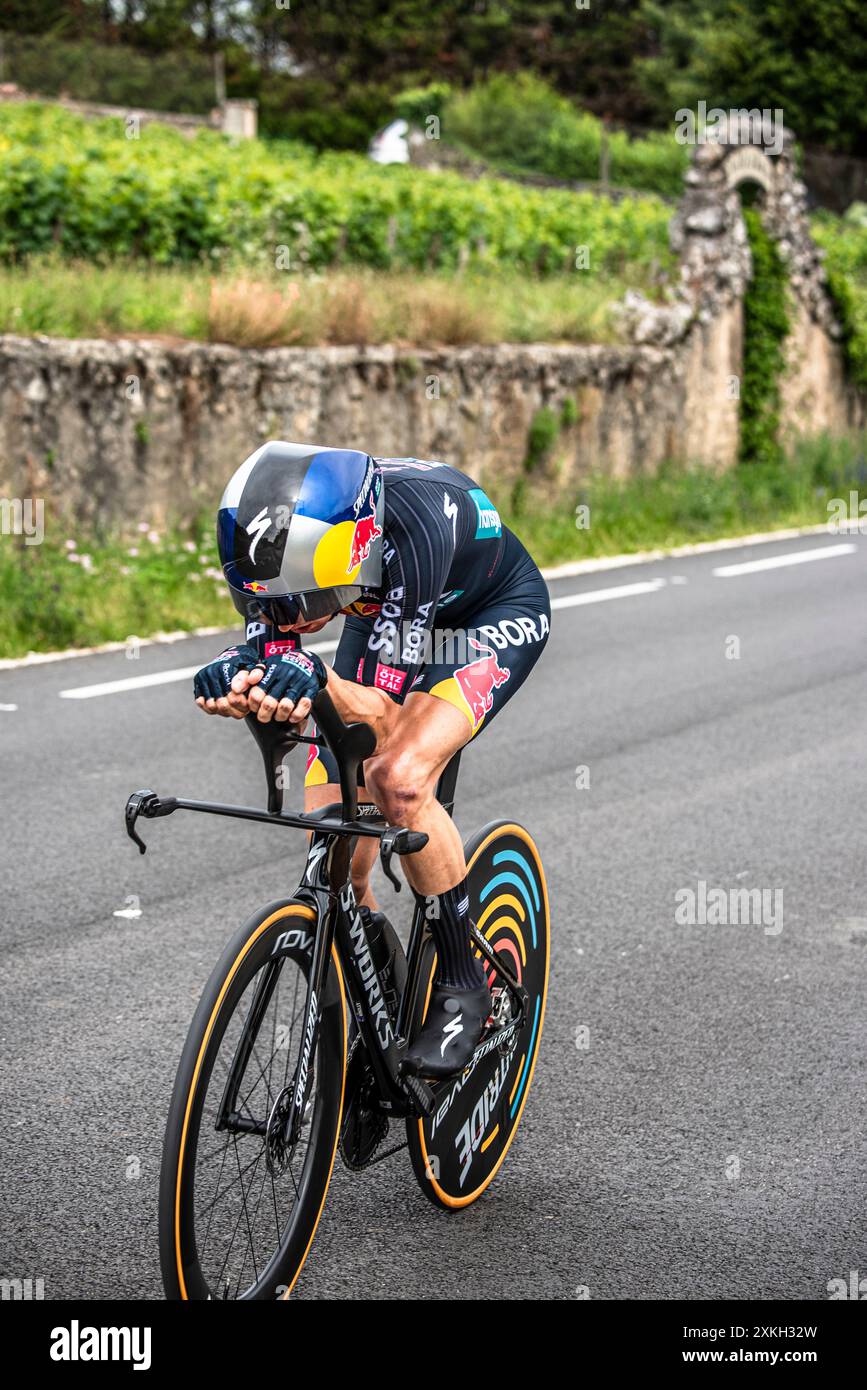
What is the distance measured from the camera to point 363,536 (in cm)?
340

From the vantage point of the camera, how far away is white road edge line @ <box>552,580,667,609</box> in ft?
43.9

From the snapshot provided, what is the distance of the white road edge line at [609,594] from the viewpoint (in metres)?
13.4

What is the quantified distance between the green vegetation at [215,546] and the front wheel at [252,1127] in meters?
7.91

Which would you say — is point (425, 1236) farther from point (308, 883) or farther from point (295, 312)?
point (295, 312)

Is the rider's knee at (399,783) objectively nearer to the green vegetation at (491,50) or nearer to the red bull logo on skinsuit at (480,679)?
the red bull logo on skinsuit at (480,679)

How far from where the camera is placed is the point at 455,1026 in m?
3.93

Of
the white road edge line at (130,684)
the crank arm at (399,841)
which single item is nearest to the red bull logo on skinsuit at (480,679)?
the crank arm at (399,841)

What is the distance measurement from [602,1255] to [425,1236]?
420 mm

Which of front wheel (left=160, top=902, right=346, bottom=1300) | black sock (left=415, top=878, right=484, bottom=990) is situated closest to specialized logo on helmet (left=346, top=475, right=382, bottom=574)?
front wheel (left=160, top=902, right=346, bottom=1300)

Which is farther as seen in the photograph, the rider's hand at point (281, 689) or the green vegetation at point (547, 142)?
the green vegetation at point (547, 142)

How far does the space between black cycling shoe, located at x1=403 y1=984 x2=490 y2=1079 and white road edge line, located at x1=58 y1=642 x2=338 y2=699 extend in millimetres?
5997

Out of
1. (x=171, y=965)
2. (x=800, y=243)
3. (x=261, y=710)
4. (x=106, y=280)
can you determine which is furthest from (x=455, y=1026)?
(x=800, y=243)

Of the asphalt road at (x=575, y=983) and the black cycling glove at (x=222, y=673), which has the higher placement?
the black cycling glove at (x=222, y=673)

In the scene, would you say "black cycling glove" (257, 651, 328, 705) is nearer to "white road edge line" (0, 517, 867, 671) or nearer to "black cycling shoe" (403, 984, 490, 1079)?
"black cycling shoe" (403, 984, 490, 1079)
